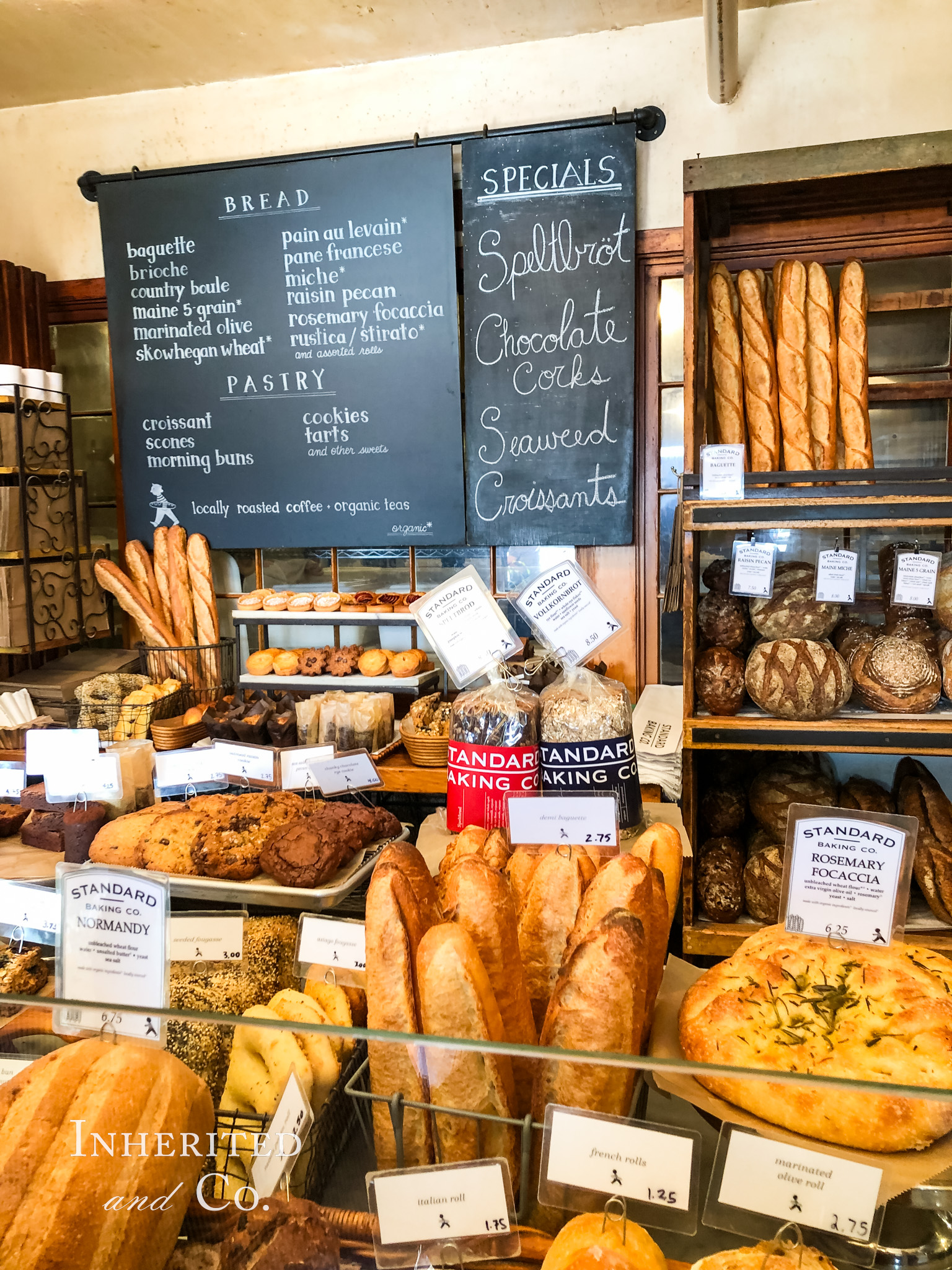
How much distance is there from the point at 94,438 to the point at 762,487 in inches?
110

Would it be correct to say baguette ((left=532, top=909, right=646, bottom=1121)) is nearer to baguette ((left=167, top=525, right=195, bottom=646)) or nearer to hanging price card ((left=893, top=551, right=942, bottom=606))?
hanging price card ((left=893, top=551, right=942, bottom=606))

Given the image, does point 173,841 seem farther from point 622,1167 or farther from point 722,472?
point 722,472

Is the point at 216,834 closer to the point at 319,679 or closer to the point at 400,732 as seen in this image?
the point at 400,732

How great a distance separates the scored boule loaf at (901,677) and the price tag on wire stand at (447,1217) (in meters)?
1.85

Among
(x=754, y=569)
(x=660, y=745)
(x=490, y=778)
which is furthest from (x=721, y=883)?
(x=490, y=778)

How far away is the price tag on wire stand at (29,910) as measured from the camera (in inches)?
45.3

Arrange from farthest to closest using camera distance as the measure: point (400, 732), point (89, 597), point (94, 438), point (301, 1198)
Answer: point (94, 438), point (89, 597), point (400, 732), point (301, 1198)

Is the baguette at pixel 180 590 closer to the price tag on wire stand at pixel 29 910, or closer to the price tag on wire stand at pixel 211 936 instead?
the price tag on wire stand at pixel 29 910

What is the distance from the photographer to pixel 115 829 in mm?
1558

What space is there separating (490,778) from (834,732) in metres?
1.25

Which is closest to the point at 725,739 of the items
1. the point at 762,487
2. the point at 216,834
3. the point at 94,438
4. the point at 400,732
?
the point at 762,487

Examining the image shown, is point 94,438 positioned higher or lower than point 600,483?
higher

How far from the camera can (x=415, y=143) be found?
9.93 feet

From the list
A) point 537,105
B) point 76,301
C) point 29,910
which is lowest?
point 29,910
